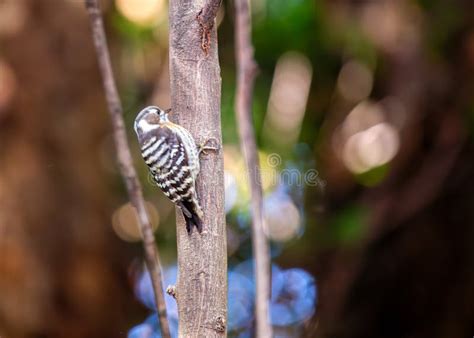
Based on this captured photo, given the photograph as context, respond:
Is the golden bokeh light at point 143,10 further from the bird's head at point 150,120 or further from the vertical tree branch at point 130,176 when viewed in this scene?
the vertical tree branch at point 130,176

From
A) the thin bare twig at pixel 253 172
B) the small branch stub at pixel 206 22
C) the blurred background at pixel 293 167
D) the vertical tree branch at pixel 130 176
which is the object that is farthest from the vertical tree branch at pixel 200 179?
the blurred background at pixel 293 167

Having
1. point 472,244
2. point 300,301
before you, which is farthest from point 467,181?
point 300,301

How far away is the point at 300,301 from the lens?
4.96 m

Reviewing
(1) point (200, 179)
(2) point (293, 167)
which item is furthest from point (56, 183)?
(1) point (200, 179)

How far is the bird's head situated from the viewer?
248 centimetres

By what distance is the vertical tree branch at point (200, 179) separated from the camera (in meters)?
1.64

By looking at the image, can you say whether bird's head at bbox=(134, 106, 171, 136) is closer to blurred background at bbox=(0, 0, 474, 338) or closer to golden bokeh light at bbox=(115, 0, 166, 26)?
blurred background at bbox=(0, 0, 474, 338)

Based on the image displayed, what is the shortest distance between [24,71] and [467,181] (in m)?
3.04

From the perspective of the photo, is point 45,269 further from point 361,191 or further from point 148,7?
point 361,191

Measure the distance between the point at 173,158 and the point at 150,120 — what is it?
1.32 feet

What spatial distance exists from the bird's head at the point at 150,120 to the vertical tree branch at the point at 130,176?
1.41ft

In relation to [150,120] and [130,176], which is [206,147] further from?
[150,120]

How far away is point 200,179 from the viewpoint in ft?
5.85

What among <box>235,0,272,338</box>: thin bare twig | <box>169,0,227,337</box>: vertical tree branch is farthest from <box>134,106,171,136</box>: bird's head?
<box>235,0,272,338</box>: thin bare twig
